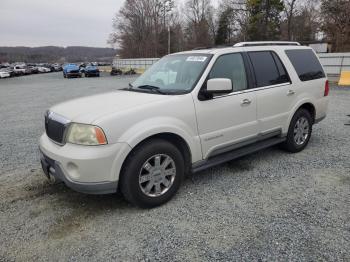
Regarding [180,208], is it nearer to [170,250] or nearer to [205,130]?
[170,250]

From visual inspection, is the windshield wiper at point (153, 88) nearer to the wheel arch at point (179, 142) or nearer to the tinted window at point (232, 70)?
the wheel arch at point (179, 142)

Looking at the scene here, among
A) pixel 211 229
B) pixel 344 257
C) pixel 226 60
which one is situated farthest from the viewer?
pixel 226 60

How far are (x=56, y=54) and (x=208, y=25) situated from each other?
81271mm

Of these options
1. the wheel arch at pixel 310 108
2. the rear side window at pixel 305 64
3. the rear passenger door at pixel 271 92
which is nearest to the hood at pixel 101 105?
the rear passenger door at pixel 271 92

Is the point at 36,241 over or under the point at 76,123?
under

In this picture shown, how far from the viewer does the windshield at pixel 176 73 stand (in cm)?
380

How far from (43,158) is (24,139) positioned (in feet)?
11.2

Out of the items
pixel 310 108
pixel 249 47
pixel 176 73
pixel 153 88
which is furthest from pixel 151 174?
pixel 310 108

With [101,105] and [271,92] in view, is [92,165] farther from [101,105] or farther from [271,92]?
[271,92]

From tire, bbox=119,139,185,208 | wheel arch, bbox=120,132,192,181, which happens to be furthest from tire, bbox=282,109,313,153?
tire, bbox=119,139,185,208

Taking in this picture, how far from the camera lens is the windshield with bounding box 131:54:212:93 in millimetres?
3803

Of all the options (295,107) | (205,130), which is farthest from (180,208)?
(295,107)

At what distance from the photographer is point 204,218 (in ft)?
10.6

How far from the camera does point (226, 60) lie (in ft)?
13.3
